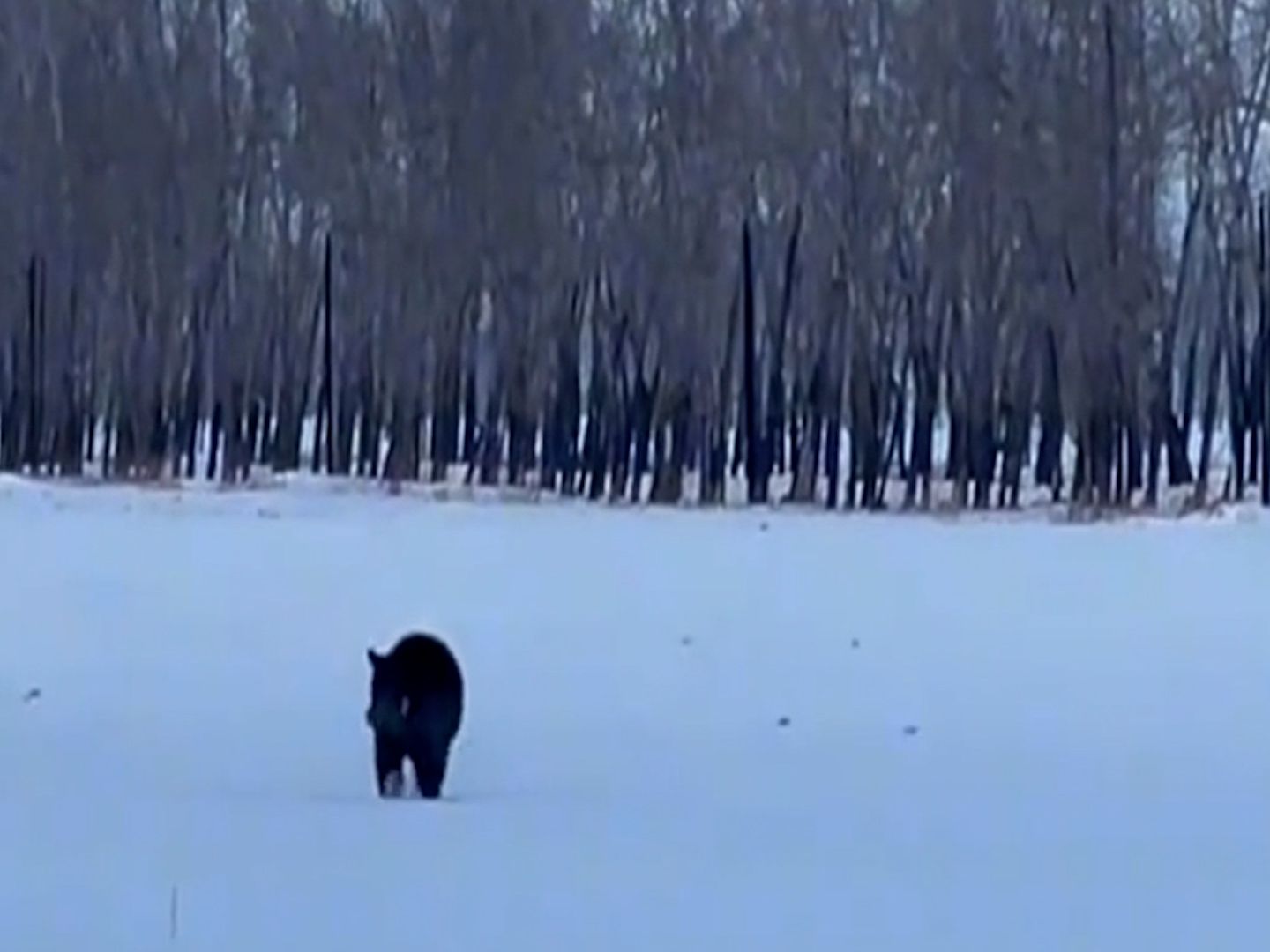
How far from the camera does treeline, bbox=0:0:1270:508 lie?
27.4m

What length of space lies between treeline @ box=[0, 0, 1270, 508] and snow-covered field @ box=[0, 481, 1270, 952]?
8338mm

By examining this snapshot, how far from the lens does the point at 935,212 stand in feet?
92.5

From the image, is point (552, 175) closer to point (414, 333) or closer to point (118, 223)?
point (414, 333)

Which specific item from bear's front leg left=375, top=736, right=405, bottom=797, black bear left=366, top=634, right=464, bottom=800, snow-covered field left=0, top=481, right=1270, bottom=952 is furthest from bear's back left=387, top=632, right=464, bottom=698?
snow-covered field left=0, top=481, right=1270, bottom=952

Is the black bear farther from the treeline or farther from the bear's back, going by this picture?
the treeline

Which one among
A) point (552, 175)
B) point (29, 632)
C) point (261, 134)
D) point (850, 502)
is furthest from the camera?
point (261, 134)

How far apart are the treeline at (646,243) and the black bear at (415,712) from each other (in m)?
18.8

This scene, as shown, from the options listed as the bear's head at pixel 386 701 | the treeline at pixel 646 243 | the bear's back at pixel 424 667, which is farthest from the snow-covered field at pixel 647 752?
the treeline at pixel 646 243

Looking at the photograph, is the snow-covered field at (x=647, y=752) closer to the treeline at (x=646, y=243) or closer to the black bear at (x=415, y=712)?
the black bear at (x=415, y=712)

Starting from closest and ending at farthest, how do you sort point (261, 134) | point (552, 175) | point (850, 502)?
point (850, 502) → point (552, 175) → point (261, 134)

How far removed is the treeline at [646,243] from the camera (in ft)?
89.8

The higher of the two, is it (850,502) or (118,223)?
(118,223)

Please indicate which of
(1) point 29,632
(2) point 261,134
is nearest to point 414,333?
(2) point 261,134

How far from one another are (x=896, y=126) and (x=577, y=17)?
3447 mm
